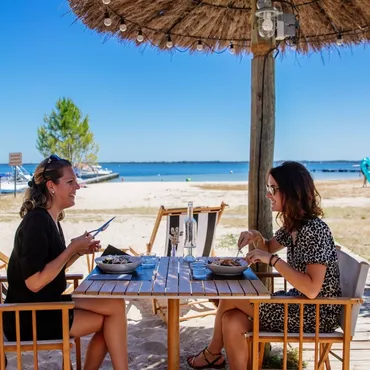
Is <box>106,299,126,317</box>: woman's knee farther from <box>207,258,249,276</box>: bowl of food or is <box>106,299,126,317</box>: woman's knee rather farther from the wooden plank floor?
the wooden plank floor

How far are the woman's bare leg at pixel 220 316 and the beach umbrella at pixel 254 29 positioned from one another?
68 centimetres

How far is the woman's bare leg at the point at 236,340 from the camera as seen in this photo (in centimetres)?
225

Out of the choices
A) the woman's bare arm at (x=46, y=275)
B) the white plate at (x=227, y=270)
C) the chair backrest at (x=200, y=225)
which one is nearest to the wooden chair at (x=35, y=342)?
the woman's bare arm at (x=46, y=275)

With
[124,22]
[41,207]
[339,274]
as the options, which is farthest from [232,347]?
[124,22]

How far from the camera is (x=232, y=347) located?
2256 millimetres

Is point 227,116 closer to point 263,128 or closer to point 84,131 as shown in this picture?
point 84,131

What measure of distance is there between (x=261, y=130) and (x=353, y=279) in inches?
45.0

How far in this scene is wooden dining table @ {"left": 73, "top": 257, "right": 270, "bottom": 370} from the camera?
1.93 metres

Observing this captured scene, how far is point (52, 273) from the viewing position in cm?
200

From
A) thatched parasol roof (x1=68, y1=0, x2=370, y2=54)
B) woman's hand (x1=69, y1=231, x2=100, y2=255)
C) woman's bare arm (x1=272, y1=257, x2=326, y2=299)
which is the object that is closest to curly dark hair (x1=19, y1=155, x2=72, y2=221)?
woman's hand (x1=69, y1=231, x2=100, y2=255)

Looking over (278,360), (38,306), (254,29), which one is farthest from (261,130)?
(38,306)

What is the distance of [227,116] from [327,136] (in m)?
19.1

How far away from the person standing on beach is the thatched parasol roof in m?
1.64

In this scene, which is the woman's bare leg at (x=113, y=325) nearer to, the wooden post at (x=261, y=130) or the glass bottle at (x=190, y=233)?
the glass bottle at (x=190, y=233)
